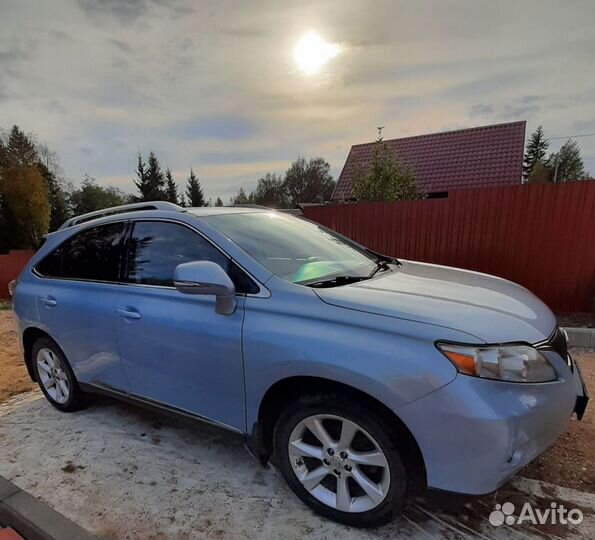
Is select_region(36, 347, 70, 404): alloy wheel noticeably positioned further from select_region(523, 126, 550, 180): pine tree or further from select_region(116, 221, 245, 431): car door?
select_region(523, 126, 550, 180): pine tree

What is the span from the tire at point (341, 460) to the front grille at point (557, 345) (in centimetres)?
87

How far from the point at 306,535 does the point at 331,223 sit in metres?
6.28

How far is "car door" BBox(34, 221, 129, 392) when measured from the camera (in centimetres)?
281

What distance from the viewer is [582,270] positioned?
561cm

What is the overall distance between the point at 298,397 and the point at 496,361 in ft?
3.17

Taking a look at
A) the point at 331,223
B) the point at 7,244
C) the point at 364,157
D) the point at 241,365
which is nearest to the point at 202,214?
the point at 241,365

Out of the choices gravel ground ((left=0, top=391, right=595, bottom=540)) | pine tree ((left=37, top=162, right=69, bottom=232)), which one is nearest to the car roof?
gravel ground ((left=0, top=391, right=595, bottom=540))

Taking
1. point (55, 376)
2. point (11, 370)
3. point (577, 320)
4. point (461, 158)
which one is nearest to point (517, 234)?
point (577, 320)

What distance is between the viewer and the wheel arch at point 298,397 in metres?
1.79

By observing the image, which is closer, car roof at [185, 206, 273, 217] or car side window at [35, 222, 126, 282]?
car roof at [185, 206, 273, 217]

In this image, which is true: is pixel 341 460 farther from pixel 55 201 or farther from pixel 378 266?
pixel 55 201

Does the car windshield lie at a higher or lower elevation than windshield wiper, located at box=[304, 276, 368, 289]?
higher

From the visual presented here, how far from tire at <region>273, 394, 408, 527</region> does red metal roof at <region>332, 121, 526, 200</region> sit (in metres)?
14.9

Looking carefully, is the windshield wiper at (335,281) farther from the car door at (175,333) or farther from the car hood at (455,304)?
the car door at (175,333)
